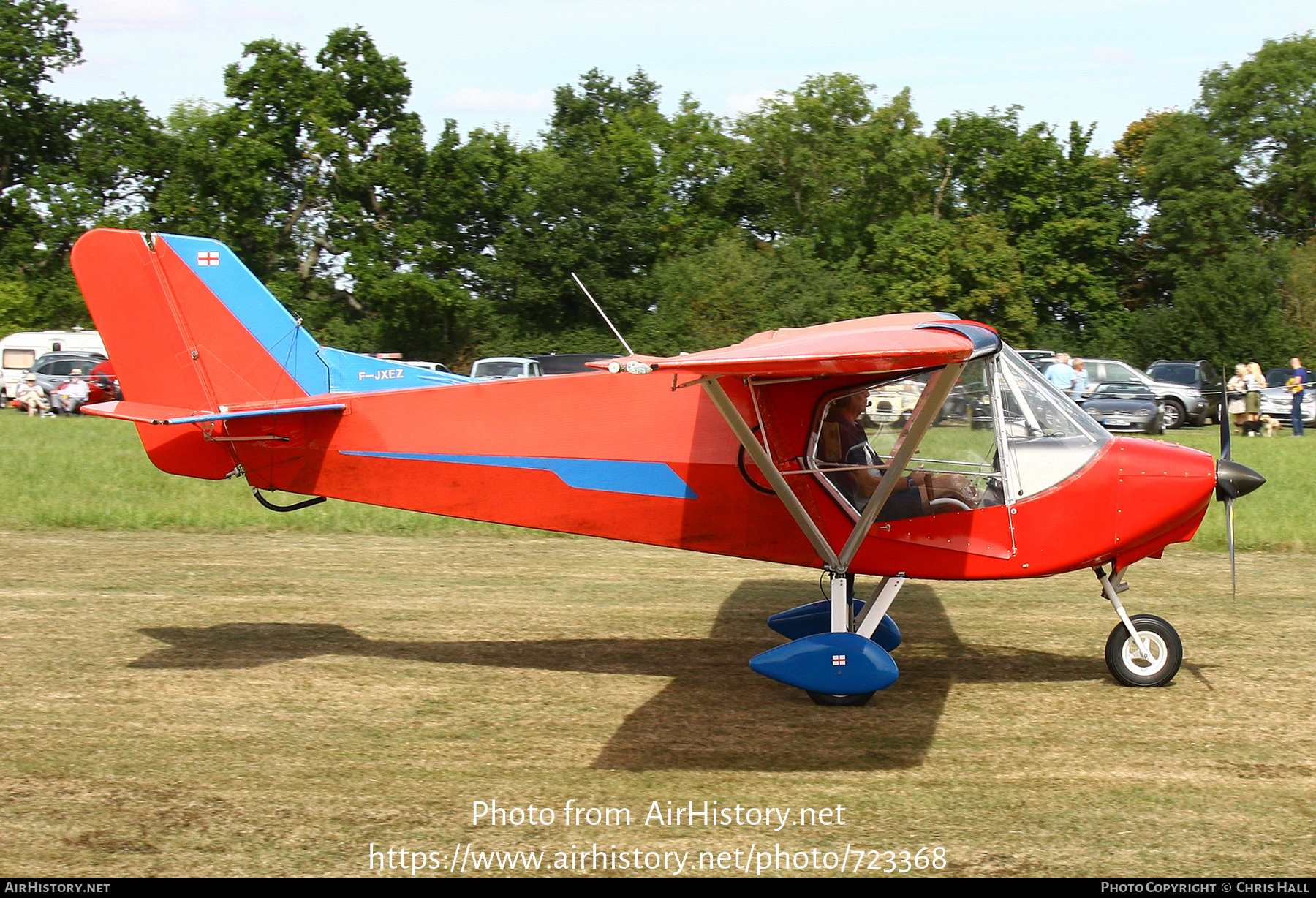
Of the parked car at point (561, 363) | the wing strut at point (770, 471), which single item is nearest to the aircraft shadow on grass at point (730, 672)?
the wing strut at point (770, 471)

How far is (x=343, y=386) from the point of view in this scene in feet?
27.1

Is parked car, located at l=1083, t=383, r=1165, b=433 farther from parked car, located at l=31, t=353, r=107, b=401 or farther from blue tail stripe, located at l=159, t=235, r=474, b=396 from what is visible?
parked car, located at l=31, t=353, r=107, b=401

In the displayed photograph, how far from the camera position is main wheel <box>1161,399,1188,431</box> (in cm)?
3009

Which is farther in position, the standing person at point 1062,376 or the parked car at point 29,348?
the parked car at point 29,348

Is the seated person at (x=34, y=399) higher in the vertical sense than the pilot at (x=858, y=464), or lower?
lower

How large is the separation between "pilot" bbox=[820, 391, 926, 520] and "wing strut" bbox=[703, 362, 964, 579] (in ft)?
0.53

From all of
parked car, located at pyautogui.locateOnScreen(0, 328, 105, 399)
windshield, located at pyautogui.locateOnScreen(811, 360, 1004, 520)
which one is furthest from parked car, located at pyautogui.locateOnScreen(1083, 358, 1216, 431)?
parked car, located at pyautogui.locateOnScreen(0, 328, 105, 399)

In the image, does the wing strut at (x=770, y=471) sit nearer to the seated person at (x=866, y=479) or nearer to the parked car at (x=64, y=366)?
the seated person at (x=866, y=479)

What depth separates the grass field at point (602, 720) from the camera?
4.87 m

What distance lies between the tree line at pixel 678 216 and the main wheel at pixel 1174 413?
12.6 metres

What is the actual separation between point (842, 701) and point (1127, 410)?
2326 cm

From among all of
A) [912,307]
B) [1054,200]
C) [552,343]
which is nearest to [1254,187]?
[1054,200]

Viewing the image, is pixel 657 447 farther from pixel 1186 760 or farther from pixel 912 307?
pixel 912 307

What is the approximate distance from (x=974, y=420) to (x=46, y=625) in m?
7.08
